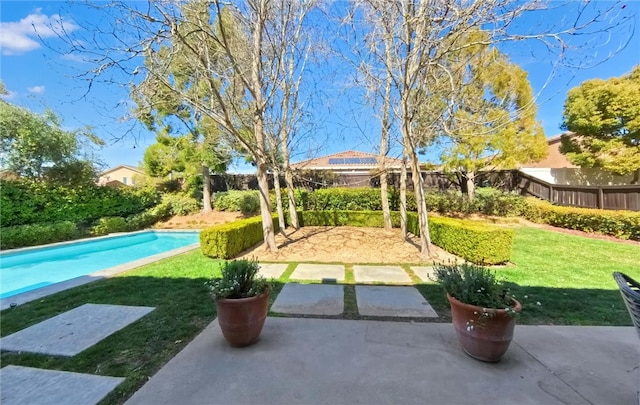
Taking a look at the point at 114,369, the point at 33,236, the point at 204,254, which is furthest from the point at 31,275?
the point at 114,369

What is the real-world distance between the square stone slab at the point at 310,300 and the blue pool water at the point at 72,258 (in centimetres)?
641

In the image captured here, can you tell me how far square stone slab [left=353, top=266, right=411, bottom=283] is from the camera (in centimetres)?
475

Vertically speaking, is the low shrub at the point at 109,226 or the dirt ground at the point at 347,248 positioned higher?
the low shrub at the point at 109,226

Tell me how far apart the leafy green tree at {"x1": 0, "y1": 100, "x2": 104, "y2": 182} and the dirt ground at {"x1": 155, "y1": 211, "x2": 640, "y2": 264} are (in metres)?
8.48

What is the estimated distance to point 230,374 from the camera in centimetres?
215

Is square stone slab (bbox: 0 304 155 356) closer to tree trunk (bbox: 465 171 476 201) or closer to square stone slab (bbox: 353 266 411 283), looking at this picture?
square stone slab (bbox: 353 266 411 283)

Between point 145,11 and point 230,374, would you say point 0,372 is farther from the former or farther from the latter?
point 145,11

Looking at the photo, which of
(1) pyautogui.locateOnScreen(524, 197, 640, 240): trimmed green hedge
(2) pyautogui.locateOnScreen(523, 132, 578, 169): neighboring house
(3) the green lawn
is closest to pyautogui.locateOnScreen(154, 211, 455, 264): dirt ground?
(3) the green lawn

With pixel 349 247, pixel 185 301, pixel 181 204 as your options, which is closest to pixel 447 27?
pixel 349 247

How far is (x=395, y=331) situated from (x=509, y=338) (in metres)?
1.02

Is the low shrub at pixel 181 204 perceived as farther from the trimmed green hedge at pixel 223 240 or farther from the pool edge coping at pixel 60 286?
the trimmed green hedge at pixel 223 240

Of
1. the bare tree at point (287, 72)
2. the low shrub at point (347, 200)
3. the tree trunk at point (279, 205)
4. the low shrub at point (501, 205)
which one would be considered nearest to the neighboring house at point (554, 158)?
the low shrub at point (501, 205)

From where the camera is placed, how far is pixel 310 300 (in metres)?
3.79

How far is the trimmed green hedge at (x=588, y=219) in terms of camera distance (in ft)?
25.3
